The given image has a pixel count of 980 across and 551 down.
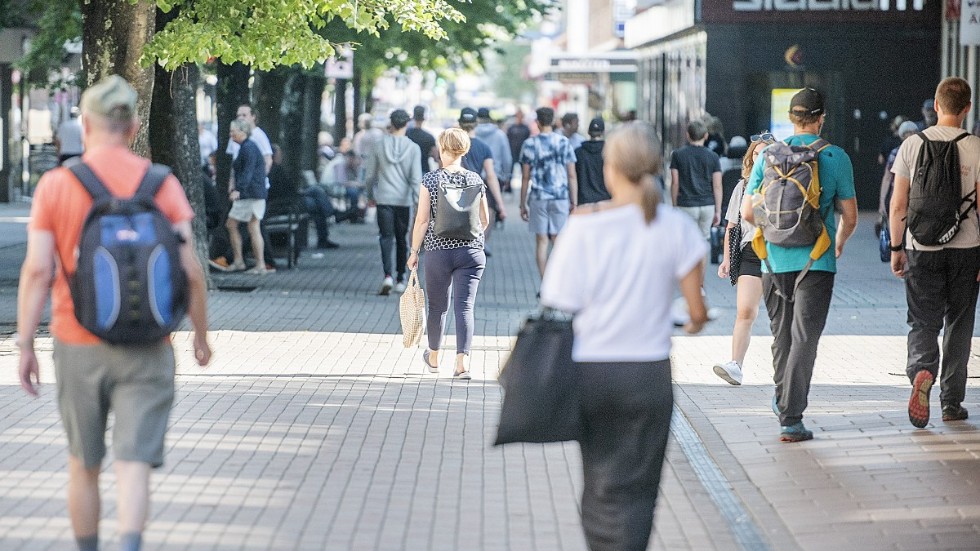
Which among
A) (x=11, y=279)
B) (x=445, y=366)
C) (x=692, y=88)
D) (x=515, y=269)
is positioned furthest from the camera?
(x=692, y=88)

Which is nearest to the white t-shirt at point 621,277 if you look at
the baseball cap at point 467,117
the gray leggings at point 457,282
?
the gray leggings at point 457,282

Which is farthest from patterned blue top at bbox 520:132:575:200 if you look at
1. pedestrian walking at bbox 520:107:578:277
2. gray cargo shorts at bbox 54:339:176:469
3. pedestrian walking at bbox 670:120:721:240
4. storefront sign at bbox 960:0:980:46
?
gray cargo shorts at bbox 54:339:176:469

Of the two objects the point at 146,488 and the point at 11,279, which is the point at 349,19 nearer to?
the point at 11,279

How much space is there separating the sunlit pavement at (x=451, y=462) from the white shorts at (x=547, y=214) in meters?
3.22

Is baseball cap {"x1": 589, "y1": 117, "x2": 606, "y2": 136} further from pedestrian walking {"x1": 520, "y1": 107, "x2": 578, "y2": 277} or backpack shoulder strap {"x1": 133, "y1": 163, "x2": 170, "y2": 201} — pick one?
backpack shoulder strap {"x1": 133, "y1": 163, "x2": 170, "y2": 201}

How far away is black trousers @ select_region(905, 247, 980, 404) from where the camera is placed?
8211 mm

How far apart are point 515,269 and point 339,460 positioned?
11.8 meters

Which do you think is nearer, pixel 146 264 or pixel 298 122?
pixel 146 264

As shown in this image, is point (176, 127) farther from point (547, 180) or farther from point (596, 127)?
point (596, 127)

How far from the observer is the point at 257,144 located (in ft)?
56.9

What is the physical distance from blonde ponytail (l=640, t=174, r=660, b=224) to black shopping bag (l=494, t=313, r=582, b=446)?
41 centimetres

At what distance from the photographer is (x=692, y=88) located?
34156 millimetres

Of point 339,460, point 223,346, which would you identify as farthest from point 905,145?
point 223,346

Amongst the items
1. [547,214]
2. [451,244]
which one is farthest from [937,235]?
[547,214]
